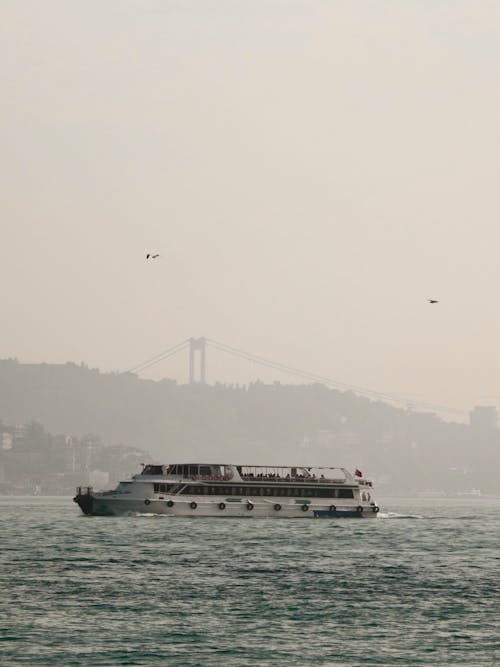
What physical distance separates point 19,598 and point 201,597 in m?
8.22

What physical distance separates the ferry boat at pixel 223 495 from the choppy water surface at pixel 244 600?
Answer: 1129 inches

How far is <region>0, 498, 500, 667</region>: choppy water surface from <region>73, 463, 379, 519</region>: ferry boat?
28.7m

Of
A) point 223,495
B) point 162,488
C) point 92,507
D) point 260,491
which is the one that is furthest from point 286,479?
point 92,507

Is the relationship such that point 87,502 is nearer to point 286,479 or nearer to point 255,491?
point 255,491

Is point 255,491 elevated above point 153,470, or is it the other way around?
point 153,470

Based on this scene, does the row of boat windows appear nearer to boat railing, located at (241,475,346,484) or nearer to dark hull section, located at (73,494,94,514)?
boat railing, located at (241,475,346,484)

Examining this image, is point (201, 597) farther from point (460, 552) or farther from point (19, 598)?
point (460, 552)

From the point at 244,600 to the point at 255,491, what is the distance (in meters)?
84.6

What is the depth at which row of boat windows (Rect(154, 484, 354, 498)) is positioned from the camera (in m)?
151

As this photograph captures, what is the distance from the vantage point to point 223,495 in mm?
153375

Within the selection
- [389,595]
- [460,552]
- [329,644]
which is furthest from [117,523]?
[329,644]

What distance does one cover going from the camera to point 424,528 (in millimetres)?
150750

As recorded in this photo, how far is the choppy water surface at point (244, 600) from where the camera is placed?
183 ft

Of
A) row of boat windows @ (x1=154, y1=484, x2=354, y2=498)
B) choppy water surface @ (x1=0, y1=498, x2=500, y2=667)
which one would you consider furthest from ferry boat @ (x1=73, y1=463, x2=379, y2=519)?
choppy water surface @ (x1=0, y1=498, x2=500, y2=667)
